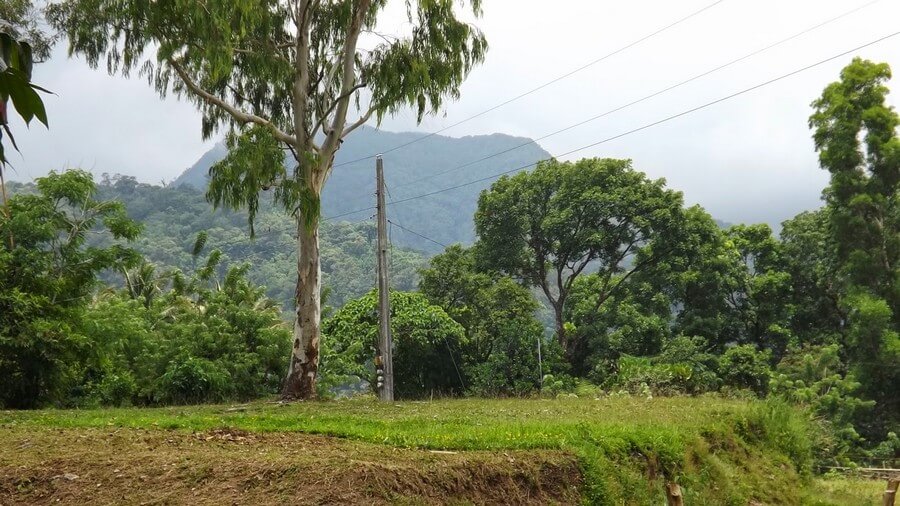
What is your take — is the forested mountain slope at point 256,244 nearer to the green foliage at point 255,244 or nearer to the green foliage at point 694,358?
the green foliage at point 255,244

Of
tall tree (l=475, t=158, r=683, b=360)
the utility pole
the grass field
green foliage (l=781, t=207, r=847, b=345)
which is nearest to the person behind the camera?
the grass field

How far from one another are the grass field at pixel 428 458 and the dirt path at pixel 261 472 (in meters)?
0.01

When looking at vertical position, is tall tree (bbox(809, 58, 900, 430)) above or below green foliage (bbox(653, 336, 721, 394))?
above

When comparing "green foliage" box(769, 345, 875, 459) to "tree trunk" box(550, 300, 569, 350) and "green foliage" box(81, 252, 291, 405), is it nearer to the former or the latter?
"tree trunk" box(550, 300, 569, 350)

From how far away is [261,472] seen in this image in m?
6.41

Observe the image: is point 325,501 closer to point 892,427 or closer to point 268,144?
point 268,144

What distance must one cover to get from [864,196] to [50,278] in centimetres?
2827

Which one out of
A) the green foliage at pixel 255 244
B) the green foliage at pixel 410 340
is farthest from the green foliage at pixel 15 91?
the green foliage at pixel 255 244

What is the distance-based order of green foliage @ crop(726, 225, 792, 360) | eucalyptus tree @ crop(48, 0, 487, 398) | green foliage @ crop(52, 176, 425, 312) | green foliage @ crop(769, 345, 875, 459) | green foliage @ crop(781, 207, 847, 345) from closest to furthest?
eucalyptus tree @ crop(48, 0, 487, 398) < green foliage @ crop(769, 345, 875, 459) < green foliage @ crop(781, 207, 847, 345) < green foliage @ crop(726, 225, 792, 360) < green foliage @ crop(52, 176, 425, 312)

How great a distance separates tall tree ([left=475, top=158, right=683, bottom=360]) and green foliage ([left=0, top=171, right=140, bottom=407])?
18.8 m

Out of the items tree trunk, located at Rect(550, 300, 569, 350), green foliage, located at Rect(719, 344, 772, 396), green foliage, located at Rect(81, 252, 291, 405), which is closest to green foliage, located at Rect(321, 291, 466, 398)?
tree trunk, located at Rect(550, 300, 569, 350)

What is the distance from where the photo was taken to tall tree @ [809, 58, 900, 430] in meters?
29.6

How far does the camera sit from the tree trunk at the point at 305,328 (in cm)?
1756

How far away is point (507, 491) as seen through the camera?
7574mm
